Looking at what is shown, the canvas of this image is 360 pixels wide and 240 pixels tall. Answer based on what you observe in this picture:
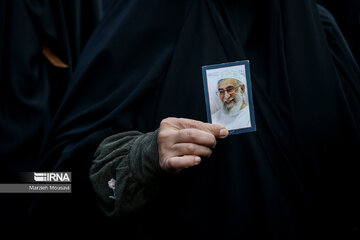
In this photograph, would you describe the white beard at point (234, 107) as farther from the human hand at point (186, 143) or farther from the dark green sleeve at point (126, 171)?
the dark green sleeve at point (126, 171)

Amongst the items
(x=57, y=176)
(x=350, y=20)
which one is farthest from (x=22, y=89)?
(x=350, y=20)

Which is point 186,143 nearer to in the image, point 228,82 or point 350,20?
point 228,82

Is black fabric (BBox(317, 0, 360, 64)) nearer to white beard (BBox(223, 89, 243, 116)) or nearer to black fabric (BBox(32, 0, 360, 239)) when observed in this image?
black fabric (BBox(32, 0, 360, 239))

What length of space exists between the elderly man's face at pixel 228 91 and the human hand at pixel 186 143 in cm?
9

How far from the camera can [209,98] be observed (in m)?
1.22

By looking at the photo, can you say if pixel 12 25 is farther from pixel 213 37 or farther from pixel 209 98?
pixel 209 98

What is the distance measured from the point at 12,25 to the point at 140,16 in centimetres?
106

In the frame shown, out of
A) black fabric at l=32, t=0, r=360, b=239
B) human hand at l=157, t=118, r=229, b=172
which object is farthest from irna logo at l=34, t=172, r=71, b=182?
human hand at l=157, t=118, r=229, b=172

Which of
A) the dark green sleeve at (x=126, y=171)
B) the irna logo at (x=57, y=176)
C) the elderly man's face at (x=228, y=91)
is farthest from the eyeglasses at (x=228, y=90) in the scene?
the irna logo at (x=57, y=176)

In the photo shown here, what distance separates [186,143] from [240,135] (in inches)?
12.5

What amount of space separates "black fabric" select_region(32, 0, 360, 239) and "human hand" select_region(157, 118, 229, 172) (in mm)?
232

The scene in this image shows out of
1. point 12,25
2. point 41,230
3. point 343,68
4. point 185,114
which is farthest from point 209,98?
point 12,25

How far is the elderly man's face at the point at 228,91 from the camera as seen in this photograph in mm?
1194

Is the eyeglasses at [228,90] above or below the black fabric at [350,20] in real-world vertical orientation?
below
